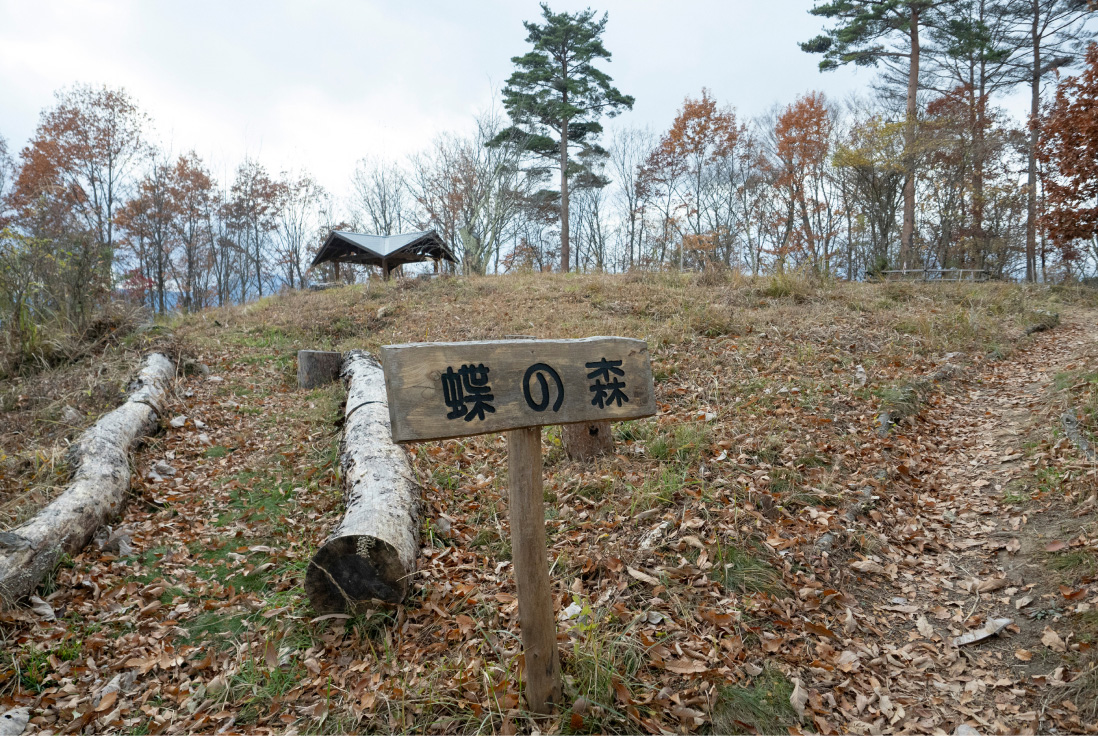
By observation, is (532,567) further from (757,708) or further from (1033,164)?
(1033,164)

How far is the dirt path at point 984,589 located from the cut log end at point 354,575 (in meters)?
2.47

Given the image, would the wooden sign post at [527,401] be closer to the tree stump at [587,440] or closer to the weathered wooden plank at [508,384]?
the weathered wooden plank at [508,384]

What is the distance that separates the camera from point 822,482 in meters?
4.07

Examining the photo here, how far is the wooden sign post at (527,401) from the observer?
1.98 meters

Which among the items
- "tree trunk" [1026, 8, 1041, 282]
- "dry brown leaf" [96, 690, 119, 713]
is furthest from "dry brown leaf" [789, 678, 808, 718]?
"tree trunk" [1026, 8, 1041, 282]

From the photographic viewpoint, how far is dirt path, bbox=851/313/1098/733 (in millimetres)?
2455

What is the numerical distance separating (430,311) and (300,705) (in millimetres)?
9130

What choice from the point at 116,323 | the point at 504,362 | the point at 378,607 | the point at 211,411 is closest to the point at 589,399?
the point at 504,362

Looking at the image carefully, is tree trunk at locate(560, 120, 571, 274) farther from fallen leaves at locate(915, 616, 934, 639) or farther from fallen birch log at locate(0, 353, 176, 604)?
fallen leaves at locate(915, 616, 934, 639)

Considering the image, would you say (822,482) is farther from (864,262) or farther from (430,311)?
(864,262)

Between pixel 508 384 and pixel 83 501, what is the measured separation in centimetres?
390

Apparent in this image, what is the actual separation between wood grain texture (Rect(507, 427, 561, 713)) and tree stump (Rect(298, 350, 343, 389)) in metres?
6.15

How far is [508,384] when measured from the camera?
2111 millimetres

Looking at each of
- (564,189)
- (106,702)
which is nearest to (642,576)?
(106,702)
